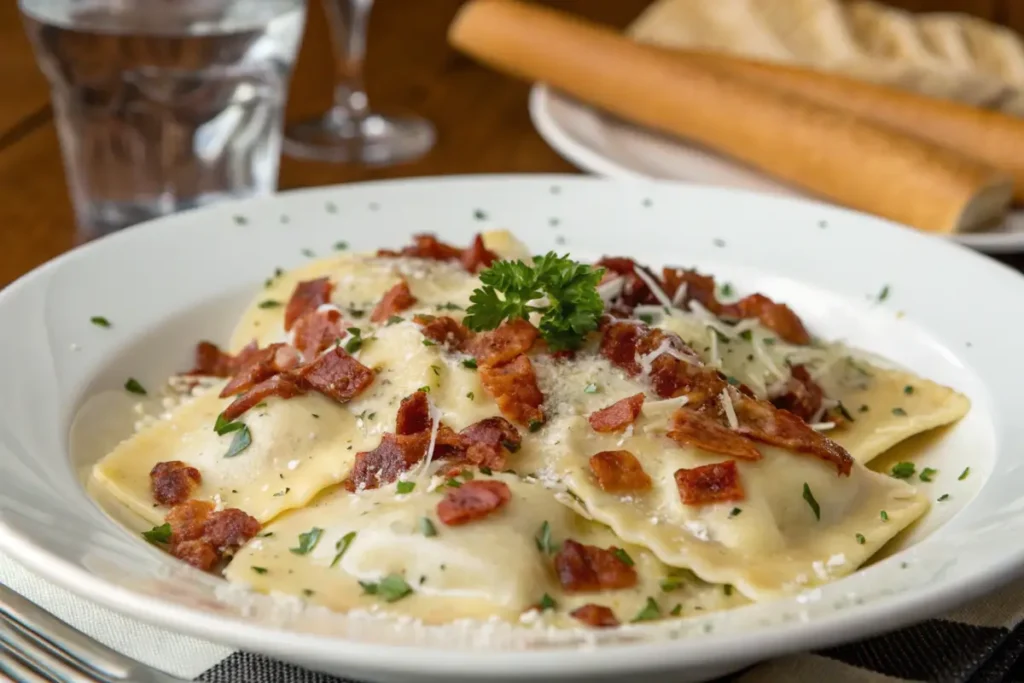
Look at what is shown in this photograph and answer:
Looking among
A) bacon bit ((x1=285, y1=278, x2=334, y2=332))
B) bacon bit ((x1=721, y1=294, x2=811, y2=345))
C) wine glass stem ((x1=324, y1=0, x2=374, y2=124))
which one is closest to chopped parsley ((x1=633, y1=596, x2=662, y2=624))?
bacon bit ((x1=721, y1=294, x2=811, y2=345))

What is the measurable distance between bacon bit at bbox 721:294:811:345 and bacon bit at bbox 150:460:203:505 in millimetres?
1851

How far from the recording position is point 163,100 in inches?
242

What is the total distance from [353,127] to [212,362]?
3444 mm

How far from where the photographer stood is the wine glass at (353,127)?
→ 7.15 metres

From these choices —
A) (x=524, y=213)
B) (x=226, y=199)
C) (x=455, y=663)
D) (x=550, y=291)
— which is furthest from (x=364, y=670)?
(x=226, y=199)

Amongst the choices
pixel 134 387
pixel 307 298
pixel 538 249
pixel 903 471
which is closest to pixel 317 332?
pixel 307 298

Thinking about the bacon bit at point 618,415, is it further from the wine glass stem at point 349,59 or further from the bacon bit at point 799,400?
the wine glass stem at point 349,59

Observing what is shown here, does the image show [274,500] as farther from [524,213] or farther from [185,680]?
[524,213]

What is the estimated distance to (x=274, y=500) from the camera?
3.37m

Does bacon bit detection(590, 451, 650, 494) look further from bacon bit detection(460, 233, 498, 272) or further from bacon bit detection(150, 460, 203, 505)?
bacon bit detection(460, 233, 498, 272)

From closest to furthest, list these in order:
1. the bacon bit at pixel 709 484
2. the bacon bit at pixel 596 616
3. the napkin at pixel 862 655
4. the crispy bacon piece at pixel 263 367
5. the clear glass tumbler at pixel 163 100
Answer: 1. the bacon bit at pixel 596 616
2. the napkin at pixel 862 655
3. the bacon bit at pixel 709 484
4. the crispy bacon piece at pixel 263 367
5. the clear glass tumbler at pixel 163 100

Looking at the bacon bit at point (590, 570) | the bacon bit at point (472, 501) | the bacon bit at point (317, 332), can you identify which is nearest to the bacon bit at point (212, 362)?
the bacon bit at point (317, 332)

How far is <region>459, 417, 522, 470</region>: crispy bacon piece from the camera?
126 inches

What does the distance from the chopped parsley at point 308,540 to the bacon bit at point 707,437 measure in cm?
93
